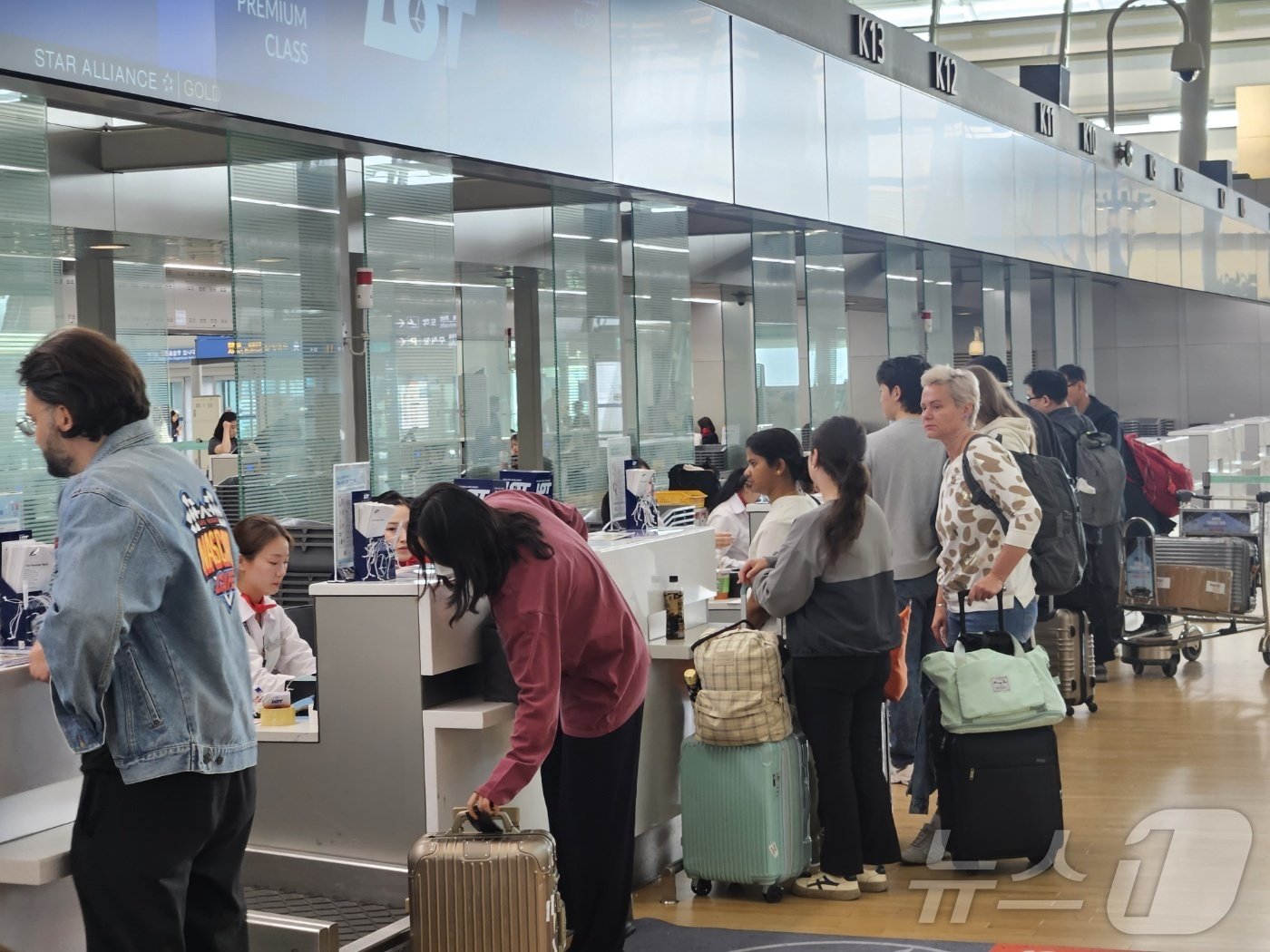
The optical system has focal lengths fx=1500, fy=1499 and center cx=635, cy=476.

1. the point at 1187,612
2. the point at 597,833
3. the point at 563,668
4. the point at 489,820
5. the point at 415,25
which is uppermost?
the point at 415,25

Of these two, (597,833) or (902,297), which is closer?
(597,833)

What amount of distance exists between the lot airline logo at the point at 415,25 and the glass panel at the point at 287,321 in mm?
533

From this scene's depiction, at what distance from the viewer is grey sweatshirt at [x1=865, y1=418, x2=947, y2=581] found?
5.41 m

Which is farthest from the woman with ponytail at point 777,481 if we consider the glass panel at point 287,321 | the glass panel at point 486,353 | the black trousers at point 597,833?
the glass panel at point 486,353

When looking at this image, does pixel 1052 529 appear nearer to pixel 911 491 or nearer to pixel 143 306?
pixel 911 491

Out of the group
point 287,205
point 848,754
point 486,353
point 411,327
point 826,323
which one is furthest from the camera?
point 486,353

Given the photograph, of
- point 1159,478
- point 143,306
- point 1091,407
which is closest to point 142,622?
point 1091,407

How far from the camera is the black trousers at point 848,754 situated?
14.2ft

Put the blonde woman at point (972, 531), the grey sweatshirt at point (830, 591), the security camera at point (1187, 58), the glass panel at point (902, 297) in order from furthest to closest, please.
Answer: the security camera at point (1187, 58)
the glass panel at point (902, 297)
the blonde woman at point (972, 531)
the grey sweatshirt at point (830, 591)

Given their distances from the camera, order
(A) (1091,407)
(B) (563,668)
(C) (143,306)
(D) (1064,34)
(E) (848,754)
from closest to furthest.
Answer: (B) (563,668) < (E) (848,754) < (A) (1091,407) < (C) (143,306) < (D) (1064,34)

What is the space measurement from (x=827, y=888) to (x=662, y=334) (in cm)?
468

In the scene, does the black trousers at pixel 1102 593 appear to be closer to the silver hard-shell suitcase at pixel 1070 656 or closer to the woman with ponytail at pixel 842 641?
the silver hard-shell suitcase at pixel 1070 656

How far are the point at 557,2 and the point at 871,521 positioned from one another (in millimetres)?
3654

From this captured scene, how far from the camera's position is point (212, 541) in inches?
98.1
